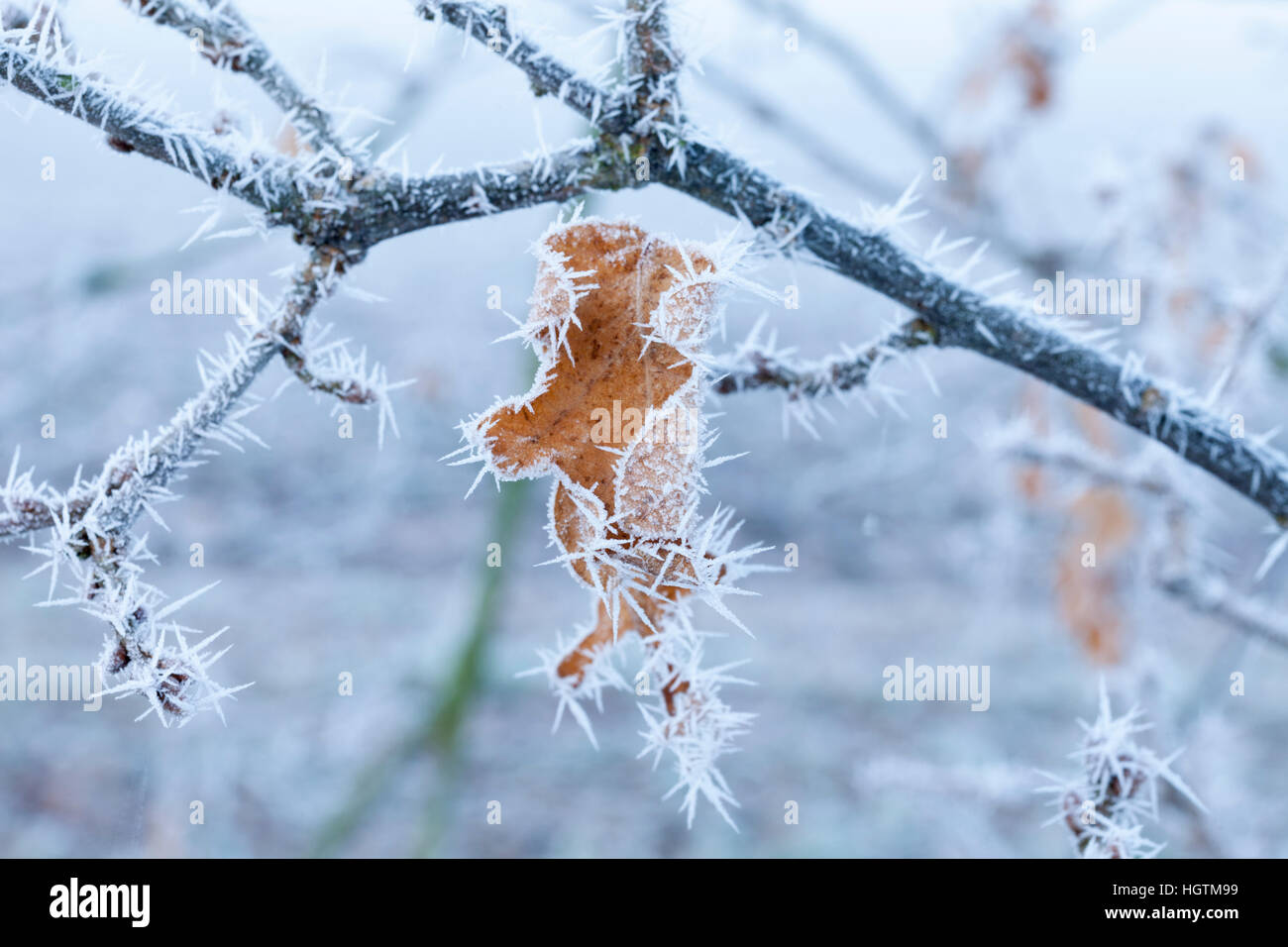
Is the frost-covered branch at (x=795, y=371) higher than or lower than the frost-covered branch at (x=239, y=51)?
lower

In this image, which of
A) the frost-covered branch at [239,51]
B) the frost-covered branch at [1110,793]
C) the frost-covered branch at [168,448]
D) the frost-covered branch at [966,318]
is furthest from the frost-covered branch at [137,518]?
the frost-covered branch at [1110,793]

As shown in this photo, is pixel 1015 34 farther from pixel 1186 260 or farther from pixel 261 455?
pixel 261 455

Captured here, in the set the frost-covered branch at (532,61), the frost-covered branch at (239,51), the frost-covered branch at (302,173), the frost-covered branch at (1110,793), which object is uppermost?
the frost-covered branch at (239,51)

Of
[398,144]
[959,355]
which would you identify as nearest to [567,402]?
[398,144]

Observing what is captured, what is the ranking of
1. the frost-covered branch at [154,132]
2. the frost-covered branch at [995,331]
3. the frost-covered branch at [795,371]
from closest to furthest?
1. the frost-covered branch at [154,132]
2. the frost-covered branch at [995,331]
3. the frost-covered branch at [795,371]

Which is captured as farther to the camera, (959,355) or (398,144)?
(959,355)

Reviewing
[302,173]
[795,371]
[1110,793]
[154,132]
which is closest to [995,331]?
[795,371]

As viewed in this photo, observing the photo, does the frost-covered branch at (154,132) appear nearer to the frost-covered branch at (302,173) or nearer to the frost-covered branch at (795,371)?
the frost-covered branch at (302,173)

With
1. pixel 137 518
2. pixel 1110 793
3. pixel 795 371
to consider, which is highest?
pixel 795 371

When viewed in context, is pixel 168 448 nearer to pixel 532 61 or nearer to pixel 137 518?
pixel 137 518
